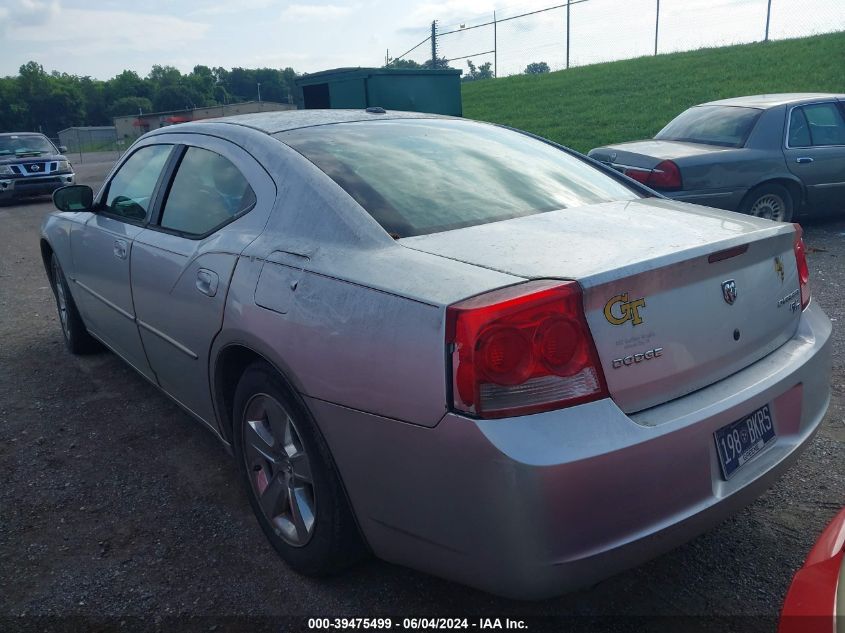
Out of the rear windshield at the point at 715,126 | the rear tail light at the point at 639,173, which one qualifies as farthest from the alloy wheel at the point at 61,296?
the rear windshield at the point at 715,126

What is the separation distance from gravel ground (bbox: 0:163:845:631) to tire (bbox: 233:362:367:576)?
141mm

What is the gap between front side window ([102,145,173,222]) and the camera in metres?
3.77

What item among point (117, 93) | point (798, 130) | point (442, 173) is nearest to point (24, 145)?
point (798, 130)

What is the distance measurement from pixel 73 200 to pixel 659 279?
12.2 feet

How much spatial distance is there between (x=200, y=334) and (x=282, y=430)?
24.5 inches

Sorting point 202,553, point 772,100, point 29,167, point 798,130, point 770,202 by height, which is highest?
point 772,100

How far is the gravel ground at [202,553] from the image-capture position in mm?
2441

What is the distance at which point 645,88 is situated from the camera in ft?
70.9

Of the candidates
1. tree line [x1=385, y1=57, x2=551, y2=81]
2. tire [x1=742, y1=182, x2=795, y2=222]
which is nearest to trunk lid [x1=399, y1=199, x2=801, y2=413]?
tire [x1=742, y1=182, x2=795, y2=222]

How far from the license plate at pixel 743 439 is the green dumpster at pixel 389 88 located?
10677 millimetres

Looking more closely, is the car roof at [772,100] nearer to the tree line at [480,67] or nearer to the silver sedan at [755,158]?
the silver sedan at [755,158]

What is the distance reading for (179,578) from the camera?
271 cm

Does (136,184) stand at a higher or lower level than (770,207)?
higher

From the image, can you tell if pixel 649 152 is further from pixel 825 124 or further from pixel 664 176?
pixel 825 124
